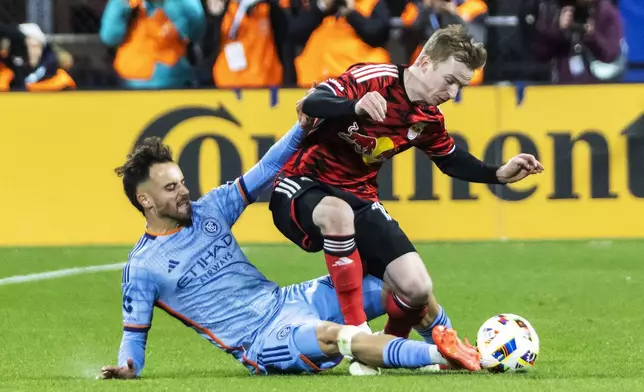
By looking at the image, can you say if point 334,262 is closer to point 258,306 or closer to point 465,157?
point 258,306

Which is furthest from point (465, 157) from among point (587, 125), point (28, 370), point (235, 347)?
point (587, 125)

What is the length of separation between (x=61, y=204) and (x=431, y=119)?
275 inches

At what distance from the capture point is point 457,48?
22.0ft

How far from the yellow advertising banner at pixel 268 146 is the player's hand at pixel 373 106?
688cm

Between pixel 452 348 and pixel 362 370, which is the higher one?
pixel 452 348

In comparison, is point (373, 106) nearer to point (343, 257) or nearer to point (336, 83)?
point (336, 83)

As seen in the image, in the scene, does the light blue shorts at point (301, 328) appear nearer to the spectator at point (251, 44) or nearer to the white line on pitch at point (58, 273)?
the white line on pitch at point (58, 273)

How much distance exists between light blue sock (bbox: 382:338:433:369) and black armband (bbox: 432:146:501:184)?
134 centimetres

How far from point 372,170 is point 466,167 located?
0.49 metres

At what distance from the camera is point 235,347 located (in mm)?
6676

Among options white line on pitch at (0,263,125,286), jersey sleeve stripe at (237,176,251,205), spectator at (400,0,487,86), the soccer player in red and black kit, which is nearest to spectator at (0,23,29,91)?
white line on pitch at (0,263,125,286)

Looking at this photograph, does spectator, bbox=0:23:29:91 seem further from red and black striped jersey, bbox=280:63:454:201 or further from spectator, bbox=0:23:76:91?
red and black striped jersey, bbox=280:63:454:201

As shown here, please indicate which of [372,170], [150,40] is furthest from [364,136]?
[150,40]

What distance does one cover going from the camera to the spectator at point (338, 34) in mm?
13359
